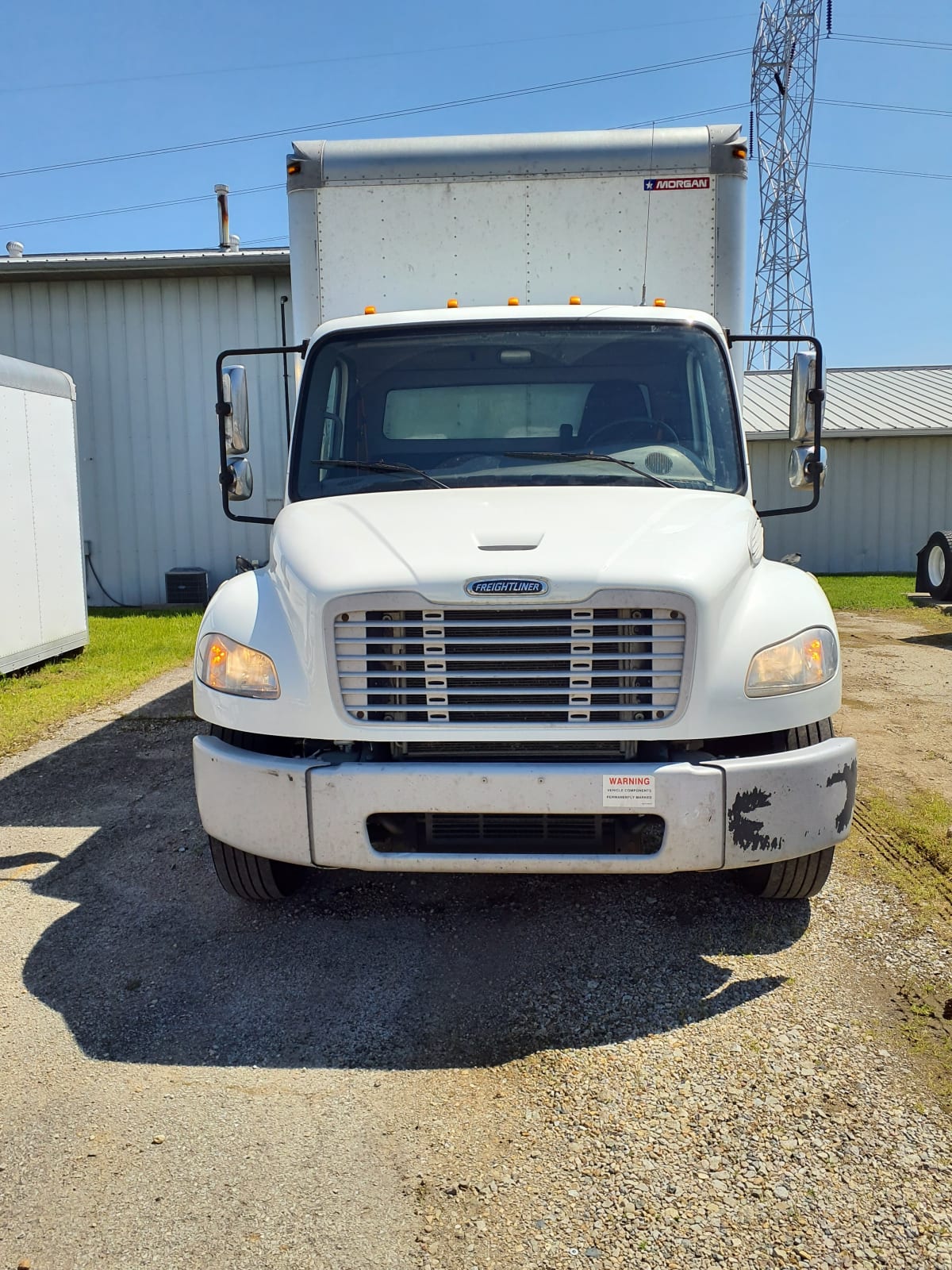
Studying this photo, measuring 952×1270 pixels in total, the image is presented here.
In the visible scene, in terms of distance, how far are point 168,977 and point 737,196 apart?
4.76m

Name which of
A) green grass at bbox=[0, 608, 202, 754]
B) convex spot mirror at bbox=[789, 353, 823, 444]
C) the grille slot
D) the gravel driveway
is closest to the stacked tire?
convex spot mirror at bbox=[789, 353, 823, 444]

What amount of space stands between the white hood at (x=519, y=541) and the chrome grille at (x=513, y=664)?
11 cm

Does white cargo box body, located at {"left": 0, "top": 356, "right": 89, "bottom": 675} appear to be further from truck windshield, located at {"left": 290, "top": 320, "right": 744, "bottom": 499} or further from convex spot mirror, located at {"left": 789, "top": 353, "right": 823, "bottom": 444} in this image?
convex spot mirror, located at {"left": 789, "top": 353, "right": 823, "bottom": 444}

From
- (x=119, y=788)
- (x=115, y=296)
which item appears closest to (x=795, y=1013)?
(x=119, y=788)

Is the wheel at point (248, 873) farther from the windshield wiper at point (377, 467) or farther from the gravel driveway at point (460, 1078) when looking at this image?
the windshield wiper at point (377, 467)

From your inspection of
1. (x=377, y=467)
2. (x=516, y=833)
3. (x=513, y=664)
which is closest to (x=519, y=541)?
(x=513, y=664)

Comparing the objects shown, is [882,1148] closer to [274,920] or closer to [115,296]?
[274,920]

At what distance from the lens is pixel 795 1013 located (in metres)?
3.36

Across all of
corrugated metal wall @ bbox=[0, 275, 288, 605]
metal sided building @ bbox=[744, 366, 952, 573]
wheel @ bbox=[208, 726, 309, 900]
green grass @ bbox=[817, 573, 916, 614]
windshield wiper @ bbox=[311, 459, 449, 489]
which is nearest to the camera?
wheel @ bbox=[208, 726, 309, 900]

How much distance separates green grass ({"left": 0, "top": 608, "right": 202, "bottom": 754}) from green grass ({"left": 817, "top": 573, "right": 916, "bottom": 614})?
887cm

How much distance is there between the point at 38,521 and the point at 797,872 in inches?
305

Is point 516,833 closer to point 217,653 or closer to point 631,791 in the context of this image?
point 631,791

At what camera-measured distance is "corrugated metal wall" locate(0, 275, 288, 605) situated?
47.3ft

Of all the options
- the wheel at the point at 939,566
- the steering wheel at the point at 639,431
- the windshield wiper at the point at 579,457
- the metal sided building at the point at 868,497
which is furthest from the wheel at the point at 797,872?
the metal sided building at the point at 868,497
